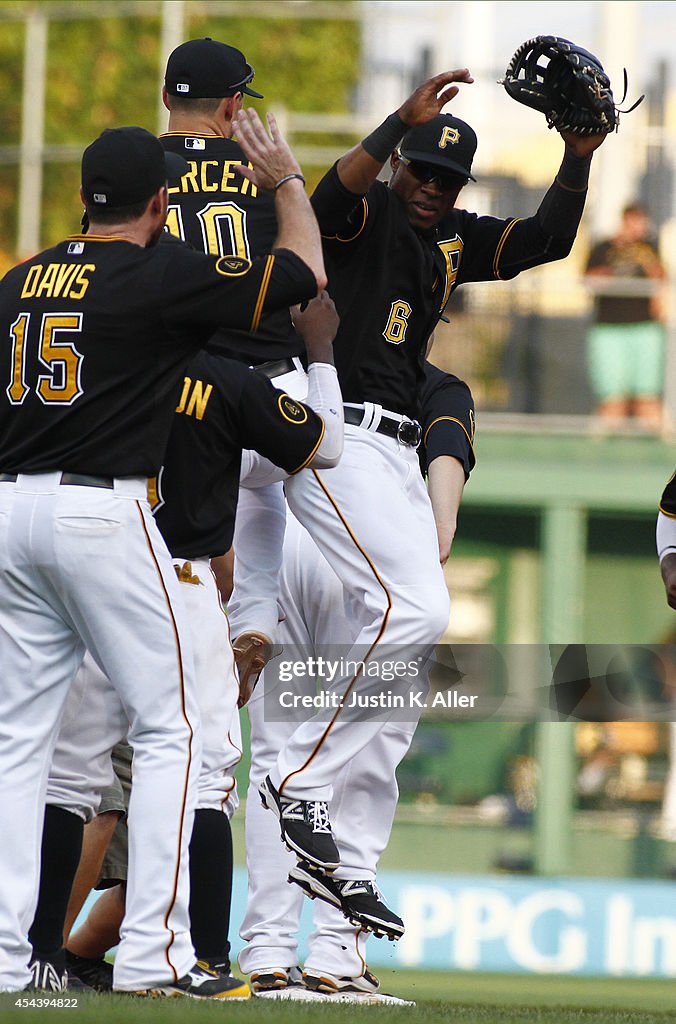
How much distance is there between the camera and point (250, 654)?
5.70 meters

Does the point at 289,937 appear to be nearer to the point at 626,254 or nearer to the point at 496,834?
the point at 496,834

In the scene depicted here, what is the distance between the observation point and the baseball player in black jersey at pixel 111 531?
4.67 meters

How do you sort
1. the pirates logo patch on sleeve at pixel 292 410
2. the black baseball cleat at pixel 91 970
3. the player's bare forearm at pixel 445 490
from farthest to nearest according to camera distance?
the player's bare forearm at pixel 445 490
the black baseball cleat at pixel 91 970
the pirates logo patch on sleeve at pixel 292 410

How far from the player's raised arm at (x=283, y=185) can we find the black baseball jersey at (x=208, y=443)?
1.53 feet

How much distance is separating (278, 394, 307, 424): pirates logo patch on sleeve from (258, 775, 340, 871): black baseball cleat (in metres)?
1.15

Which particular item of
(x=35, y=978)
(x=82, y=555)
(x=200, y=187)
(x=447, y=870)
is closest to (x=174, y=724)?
(x=82, y=555)

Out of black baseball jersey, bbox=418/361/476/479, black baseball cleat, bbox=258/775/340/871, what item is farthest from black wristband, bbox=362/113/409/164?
black baseball cleat, bbox=258/775/340/871

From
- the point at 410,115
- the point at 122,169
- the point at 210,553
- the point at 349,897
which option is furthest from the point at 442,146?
the point at 349,897

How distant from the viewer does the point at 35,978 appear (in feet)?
16.4

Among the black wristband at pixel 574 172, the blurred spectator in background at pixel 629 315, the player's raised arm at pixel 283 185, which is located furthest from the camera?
the blurred spectator in background at pixel 629 315

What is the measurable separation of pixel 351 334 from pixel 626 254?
32.8 feet

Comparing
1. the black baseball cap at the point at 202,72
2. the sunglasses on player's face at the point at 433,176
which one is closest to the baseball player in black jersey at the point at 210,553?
→ the sunglasses on player's face at the point at 433,176

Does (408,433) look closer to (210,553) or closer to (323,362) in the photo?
(323,362)

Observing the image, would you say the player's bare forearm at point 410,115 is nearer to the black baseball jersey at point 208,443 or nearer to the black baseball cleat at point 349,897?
the black baseball jersey at point 208,443
